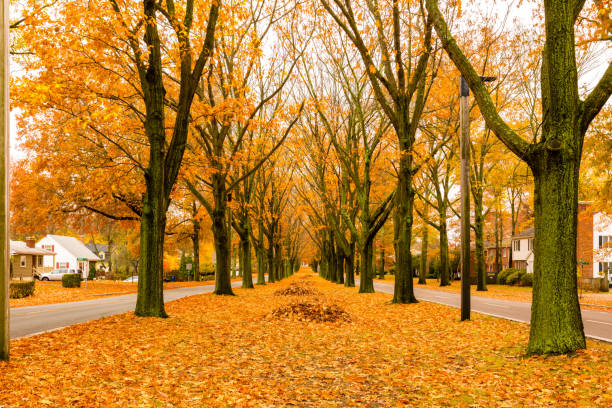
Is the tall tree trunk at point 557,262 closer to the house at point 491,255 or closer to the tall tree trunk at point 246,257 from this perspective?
the tall tree trunk at point 246,257

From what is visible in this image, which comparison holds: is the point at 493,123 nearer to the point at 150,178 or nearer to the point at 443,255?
the point at 150,178

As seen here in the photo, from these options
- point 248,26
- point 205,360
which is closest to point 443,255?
point 248,26

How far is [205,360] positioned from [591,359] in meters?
5.74

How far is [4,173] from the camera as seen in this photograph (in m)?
6.35

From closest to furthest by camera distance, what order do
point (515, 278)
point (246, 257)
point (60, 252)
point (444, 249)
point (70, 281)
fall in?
point (246, 257) < point (70, 281) < point (444, 249) < point (515, 278) < point (60, 252)

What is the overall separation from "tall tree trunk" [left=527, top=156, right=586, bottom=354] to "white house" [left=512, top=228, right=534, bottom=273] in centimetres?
5199

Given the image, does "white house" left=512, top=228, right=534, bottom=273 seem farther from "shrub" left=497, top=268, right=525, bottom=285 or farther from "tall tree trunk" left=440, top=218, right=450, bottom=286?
"tall tree trunk" left=440, top=218, right=450, bottom=286

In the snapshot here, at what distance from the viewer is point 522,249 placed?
5797 cm

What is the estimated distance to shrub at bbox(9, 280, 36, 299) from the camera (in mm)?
22547

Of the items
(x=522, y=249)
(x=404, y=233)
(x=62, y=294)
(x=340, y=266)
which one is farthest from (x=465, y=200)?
(x=522, y=249)

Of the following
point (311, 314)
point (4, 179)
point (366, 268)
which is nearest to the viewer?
point (4, 179)

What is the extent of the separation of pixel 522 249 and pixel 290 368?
5800 centimetres

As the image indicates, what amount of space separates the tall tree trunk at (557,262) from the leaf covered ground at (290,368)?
0.32 meters

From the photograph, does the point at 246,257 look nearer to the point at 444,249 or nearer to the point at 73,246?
Result: the point at 444,249
